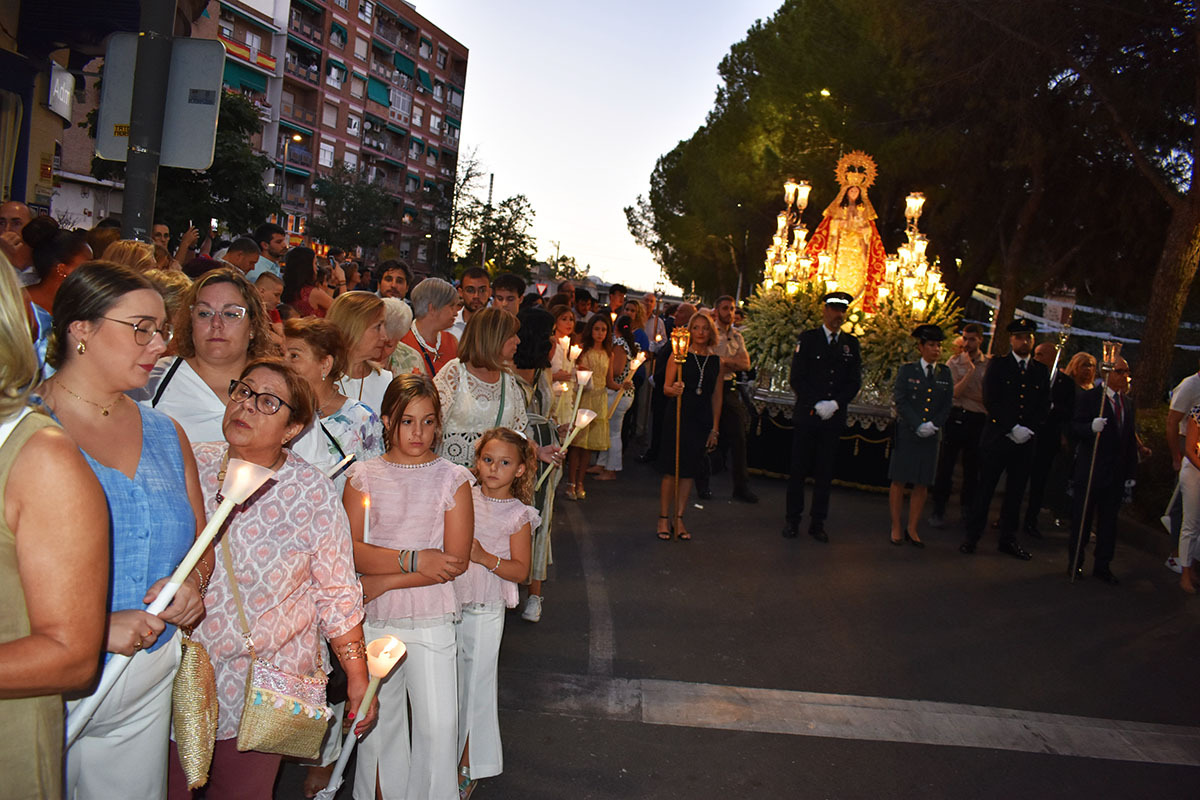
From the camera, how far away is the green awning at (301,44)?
179 ft

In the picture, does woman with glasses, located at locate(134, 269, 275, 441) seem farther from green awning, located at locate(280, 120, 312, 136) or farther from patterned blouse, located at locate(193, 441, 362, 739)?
green awning, located at locate(280, 120, 312, 136)

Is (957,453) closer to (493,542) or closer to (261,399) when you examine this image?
(493,542)

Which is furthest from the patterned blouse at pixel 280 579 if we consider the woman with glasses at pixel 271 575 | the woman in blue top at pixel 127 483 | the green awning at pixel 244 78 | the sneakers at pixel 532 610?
the green awning at pixel 244 78

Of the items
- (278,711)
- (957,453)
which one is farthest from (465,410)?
(957,453)

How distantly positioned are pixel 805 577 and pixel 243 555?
5.77 metres

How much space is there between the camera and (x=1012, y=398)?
955 cm

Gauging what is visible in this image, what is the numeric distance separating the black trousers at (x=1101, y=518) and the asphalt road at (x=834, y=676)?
0.95ft

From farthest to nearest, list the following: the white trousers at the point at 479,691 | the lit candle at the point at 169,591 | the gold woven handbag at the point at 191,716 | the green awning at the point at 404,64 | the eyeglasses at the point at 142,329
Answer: the green awning at the point at 404,64, the white trousers at the point at 479,691, the gold woven handbag at the point at 191,716, the eyeglasses at the point at 142,329, the lit candle at the point at 169,591

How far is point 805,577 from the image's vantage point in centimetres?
799

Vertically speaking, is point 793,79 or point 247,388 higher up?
point 793,79

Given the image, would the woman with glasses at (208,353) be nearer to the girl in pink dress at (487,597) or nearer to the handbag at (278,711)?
the handbag at (278,711)

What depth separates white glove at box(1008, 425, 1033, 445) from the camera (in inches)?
369

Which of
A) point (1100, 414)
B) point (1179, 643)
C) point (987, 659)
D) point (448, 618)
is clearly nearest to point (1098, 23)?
point (1100, 414)

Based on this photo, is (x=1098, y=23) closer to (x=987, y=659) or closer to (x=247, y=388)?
(x=987, y=659)
